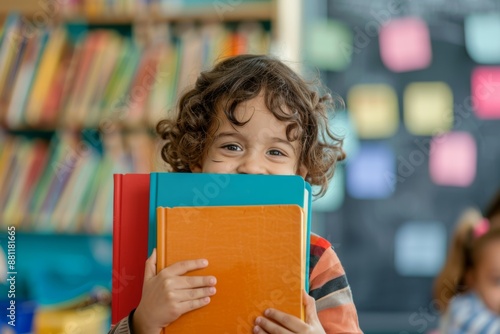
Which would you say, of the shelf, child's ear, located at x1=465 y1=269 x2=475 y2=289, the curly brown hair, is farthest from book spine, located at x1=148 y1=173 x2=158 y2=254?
child's ear, located at x1=465 y1=269 x2=475 y2=289

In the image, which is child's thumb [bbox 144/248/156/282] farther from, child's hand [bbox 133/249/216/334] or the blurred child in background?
the blurred child in background

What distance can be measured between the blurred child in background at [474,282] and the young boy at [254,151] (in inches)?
47.8

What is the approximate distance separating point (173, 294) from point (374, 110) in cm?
254

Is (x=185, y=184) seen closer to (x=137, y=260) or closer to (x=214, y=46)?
(x=137, y=260)

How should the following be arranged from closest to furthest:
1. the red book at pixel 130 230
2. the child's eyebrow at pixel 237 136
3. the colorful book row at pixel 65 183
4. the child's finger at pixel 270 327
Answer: the child's finger at pixel 270 327
the red book at pixel 130 230
the child's eyebrow at pixel 237 136
the colorful book row at pixel 65 183

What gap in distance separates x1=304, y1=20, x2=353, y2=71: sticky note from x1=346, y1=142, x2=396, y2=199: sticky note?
0.41m

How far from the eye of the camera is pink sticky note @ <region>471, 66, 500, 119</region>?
3.37 meters

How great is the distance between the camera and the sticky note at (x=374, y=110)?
11.4 ft

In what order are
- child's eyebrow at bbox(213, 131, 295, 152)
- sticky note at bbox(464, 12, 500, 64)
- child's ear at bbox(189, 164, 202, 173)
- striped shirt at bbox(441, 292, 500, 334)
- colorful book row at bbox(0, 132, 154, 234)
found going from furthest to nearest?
1. sticky note at bbox(464, 12, 500, 64)
2. colorful book row at bbox(0, 132, 154, 234)
3. striped shirt at bbox(441, 292, 500, 334)
4. child's ear at bbox(189, 164, 202, 173)
5. child's eyebrow at bbox(213, 131, 295, 152)

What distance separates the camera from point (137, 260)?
1.19 metres

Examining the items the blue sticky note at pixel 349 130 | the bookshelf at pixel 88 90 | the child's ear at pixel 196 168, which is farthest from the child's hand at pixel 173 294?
the blue sticky note at pixel 349 130

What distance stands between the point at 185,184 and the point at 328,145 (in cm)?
45

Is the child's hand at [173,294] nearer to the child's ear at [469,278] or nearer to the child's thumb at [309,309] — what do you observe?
the child's thumb at [309,309]

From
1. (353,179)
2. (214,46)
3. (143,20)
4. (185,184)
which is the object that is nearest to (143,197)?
(185,184)
